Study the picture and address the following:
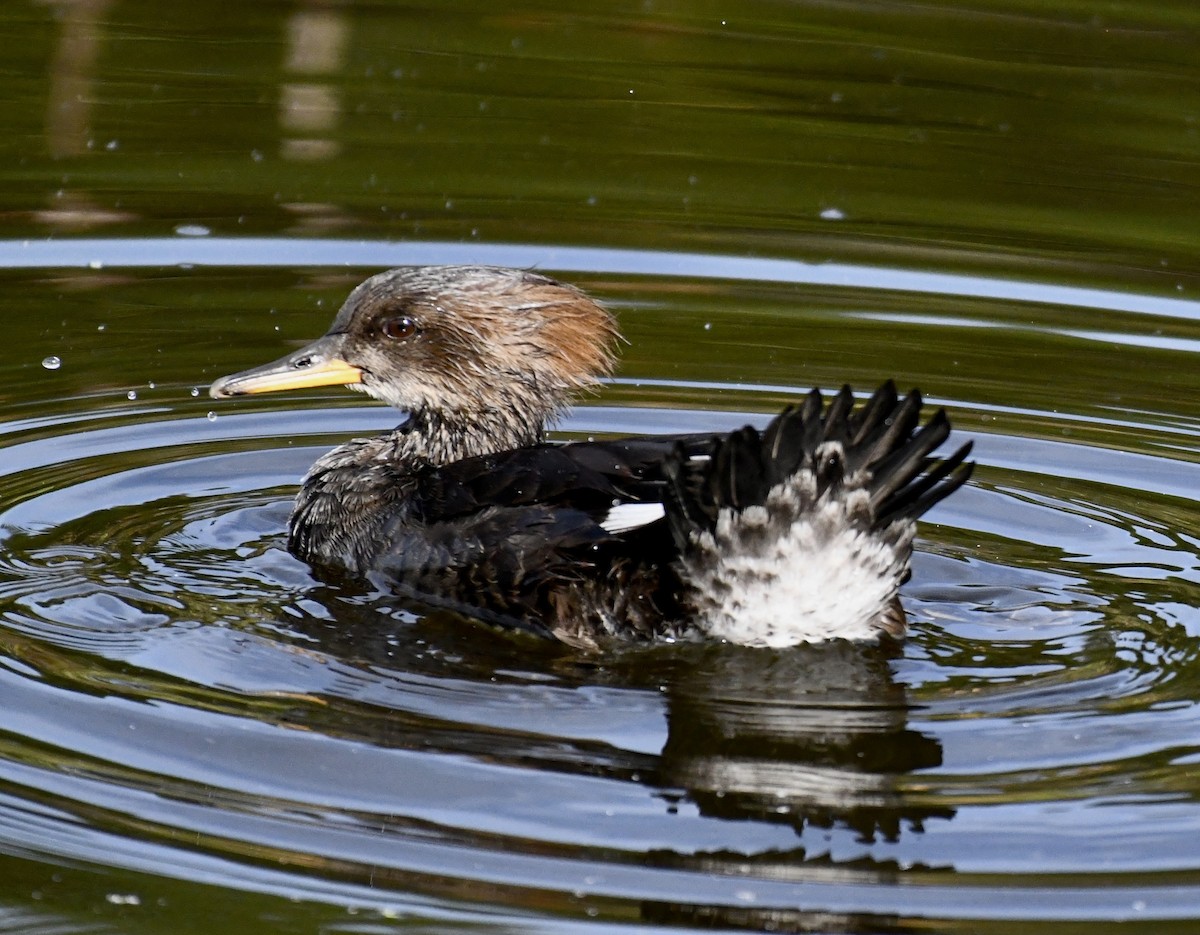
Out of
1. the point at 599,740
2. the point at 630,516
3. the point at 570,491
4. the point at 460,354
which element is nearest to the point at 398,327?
the point at 460,354

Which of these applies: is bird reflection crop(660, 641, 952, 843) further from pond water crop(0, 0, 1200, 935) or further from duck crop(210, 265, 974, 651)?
duck crop(210, 265, 974, 651)

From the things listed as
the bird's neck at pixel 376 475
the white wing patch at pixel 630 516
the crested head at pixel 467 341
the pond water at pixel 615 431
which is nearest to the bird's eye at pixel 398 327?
the crested head at pixel 467 341

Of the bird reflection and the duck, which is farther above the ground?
the duck

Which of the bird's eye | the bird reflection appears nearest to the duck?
the bird's eye

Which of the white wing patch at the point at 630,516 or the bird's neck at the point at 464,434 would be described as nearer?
the white wing patch at the point at 630,516

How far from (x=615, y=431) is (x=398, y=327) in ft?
4.38

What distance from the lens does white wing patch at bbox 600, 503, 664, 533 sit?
591 cm

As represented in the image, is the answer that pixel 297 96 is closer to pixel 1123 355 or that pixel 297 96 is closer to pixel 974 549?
pixel 1123 355

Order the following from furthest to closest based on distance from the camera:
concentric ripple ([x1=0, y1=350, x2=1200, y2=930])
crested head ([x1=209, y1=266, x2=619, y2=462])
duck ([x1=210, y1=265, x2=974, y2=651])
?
crested head ([x1=209, y1=266, x2=619, y2=462]), duck ([x1=210, y1=265, x2=974, y2=651]), concentric ripple ([x1=0, y1=350, x2=1200, y2=930])

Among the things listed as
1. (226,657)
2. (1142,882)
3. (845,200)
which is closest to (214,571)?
(226,657)

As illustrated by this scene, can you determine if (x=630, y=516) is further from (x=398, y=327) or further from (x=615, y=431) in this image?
(x=615, y=431)

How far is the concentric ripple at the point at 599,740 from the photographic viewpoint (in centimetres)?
445

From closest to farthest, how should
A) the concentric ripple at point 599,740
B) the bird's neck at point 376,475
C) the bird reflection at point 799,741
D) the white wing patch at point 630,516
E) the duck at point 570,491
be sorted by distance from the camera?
the concentric ripple at point 599,740 < the bird reflection at point 799,741 < the duck at point 570,491 < the white wing patch at point 630,516 < the bird's neck at point 376,475

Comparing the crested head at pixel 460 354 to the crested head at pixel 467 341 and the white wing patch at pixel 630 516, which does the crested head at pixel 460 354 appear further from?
the white wing patch at pixel 630 516
